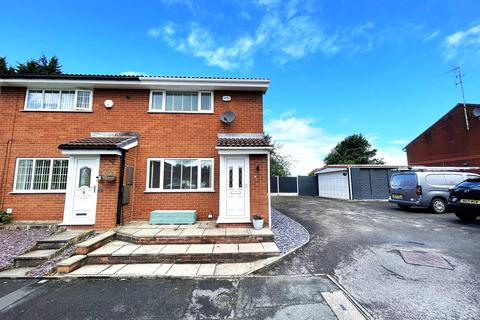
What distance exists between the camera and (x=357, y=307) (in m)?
3.11

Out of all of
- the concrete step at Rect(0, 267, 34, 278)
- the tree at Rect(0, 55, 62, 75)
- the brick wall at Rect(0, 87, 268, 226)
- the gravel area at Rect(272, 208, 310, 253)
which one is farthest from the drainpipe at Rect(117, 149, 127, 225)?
the tree at Rect(0, 55, 62, 75)

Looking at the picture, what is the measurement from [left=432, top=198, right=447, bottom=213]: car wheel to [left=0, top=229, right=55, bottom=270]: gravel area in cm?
1672

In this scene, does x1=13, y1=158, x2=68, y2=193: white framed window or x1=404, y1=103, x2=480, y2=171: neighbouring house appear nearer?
x1=13, y1=158, x2=68, y2=193: white framed window

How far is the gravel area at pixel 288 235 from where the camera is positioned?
18.9 ft

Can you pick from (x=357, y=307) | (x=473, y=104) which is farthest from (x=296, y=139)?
(x=357, y=307)

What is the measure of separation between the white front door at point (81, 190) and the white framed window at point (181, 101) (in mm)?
3263

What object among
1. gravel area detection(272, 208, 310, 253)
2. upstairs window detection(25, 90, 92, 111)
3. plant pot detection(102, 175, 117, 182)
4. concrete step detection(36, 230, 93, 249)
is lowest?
gravel area detection(272, 208, 310, 253)

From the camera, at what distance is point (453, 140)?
20297 millimetres

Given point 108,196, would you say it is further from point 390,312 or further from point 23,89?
point 390,312

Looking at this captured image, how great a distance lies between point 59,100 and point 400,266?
13.0 meters

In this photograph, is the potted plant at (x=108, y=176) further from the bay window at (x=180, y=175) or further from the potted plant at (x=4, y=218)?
the potted plant at (x=4, y=218)

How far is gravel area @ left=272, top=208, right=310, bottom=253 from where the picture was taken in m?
5.76

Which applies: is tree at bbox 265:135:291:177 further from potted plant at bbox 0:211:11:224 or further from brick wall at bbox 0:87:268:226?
potted plant at bbox 0:211:11:224

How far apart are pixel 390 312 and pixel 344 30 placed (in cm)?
1247
